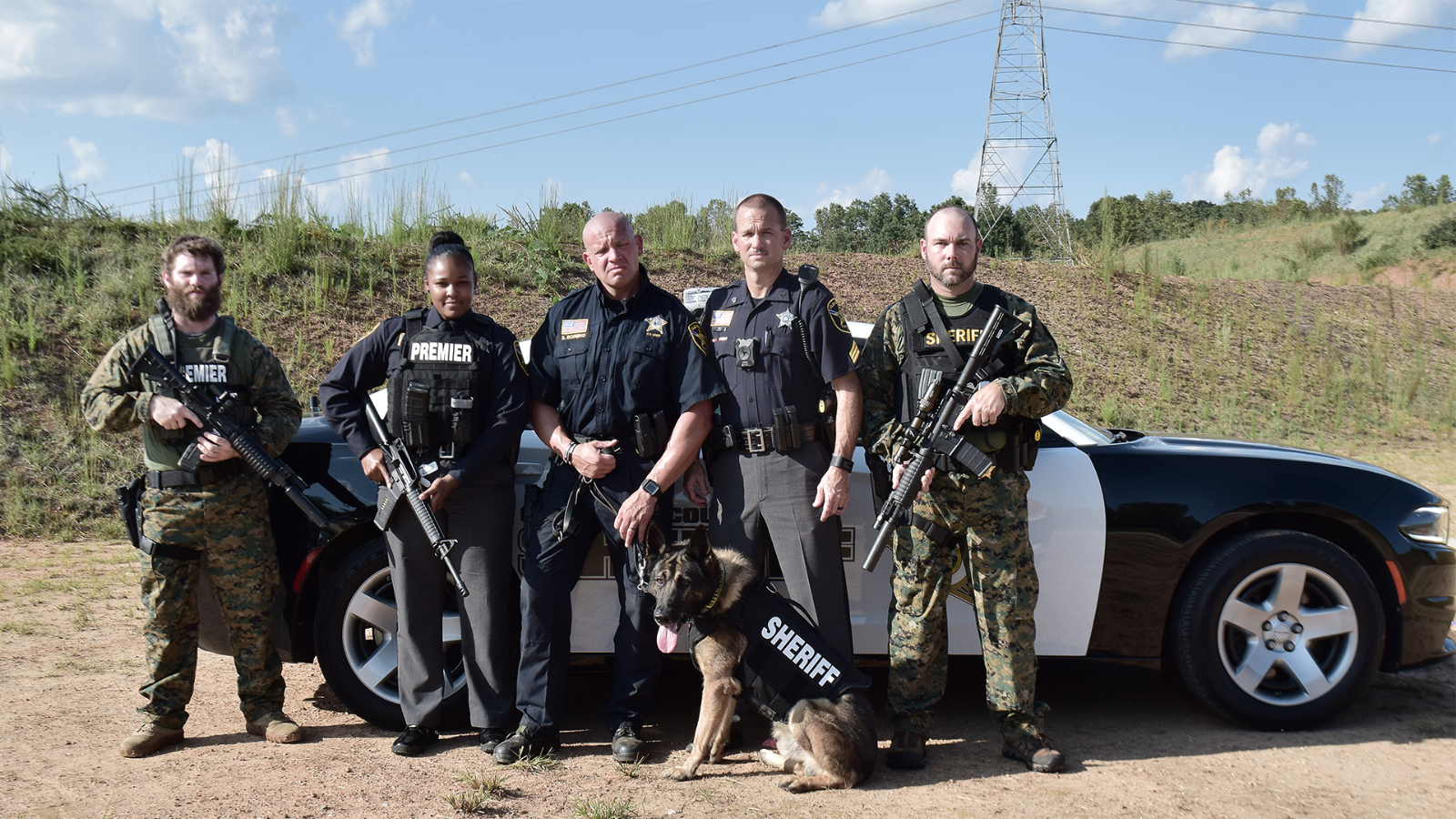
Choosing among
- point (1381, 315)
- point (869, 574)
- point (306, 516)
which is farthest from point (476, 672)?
point (1381, 315)

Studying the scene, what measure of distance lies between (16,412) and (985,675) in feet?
29.9

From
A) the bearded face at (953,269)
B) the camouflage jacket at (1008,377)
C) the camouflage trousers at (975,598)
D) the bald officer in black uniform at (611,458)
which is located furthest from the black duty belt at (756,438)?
the bearded face at (953,269)

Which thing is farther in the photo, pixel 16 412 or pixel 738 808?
pixel 16 412

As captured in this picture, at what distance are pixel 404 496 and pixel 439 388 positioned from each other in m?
0.44

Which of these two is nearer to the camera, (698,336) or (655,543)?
(655,543)

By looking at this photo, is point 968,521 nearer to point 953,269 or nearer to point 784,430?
point 784,430

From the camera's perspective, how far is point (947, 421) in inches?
134

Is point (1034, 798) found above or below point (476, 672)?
below

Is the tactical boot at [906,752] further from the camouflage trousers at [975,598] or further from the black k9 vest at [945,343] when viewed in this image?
the black k9 vest at [945,343]

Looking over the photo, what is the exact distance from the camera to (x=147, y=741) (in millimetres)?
3510

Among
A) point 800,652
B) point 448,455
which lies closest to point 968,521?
point 800,652

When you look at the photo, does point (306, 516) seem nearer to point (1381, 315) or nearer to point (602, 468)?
point (602, 468)

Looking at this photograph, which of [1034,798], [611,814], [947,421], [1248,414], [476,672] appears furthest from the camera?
[1248,414]

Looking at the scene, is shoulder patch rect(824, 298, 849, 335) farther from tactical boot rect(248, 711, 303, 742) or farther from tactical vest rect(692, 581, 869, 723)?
tactical boot rect(248, 711, 303, 742)
